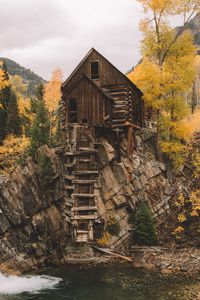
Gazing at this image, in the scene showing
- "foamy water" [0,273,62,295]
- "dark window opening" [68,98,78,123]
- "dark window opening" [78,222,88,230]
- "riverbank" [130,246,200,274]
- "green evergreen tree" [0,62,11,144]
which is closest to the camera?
"foamy water" [0,273,62,295]

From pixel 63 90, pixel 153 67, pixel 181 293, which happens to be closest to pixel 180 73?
pixel 153 67

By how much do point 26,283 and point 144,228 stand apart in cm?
1043

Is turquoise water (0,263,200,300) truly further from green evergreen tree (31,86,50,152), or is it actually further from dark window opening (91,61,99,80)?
dark window opening (91,61,99,80)

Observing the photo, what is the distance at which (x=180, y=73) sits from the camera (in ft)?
108

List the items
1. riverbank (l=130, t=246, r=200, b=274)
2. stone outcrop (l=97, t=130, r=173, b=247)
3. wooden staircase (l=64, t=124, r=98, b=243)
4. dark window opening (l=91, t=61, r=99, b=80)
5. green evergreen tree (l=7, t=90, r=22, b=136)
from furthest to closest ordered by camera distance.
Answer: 1. green evergreen tree (l=7, t=90, r=22, b=136)
2. dark window opening (l=91, t=61, r=99, b=80)
3. stone outcrop (l=97, t=130, r=173, b=247)
4. wooden staircase (l=64, t=124, r=98, b=243)
5. riverbank (l=130, t=246, r=200, b=274)

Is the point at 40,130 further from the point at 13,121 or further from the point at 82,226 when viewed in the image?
the point at 82,226

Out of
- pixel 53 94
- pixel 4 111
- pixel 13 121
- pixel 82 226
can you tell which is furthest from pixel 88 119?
pixel 4 111

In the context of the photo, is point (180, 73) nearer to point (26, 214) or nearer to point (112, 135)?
point (112, 135)

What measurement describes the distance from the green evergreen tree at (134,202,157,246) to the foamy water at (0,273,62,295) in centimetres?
827

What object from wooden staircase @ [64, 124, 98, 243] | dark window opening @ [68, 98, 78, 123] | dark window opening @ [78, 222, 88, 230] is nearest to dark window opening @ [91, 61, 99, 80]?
dark window opening @ [68, 98, 78, 123]

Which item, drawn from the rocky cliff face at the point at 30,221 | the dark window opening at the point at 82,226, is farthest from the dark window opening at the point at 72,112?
the dark window opening at the point at 82,226

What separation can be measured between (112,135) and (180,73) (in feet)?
27.1

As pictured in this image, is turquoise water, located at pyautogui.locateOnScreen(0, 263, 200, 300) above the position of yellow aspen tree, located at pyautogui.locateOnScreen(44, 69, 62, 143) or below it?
below

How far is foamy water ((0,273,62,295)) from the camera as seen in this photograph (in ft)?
71.3
